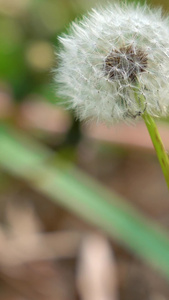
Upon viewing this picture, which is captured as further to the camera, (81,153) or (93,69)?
(81,153)

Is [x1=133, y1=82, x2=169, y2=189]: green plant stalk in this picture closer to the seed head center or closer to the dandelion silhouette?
the dandelion silhouette

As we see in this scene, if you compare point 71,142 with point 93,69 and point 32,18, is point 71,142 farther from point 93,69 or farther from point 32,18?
point 93,69

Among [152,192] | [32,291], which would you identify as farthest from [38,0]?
[32,291]

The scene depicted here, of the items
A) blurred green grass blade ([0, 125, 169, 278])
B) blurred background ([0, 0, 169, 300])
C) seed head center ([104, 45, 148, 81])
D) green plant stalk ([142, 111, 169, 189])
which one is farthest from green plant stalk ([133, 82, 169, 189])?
blurred background ([0, 0, 169, 300])

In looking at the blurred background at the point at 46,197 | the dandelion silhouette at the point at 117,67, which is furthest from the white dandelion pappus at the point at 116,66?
the blurred background at the point at 46,197

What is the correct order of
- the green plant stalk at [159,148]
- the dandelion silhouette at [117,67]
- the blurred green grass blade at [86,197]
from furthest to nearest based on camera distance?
the blurred green grass blade at [86,197] → the dandelion silhouette at [117,67] → the green plant stalk at [159,148]

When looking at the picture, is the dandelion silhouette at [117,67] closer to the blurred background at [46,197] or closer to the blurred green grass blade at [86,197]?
the blurred green grass blade at [86,197]
